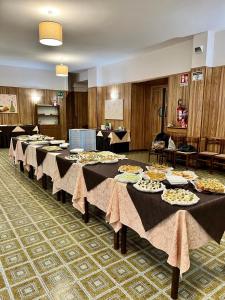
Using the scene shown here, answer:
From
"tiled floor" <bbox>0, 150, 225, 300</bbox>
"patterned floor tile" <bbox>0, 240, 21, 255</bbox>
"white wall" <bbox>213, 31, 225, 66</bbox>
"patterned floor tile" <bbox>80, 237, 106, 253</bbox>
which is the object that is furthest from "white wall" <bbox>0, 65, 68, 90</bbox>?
"patterned floor tile" <bbox>80, 237, 106, 253</bbox>

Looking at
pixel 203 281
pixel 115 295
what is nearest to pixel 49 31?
pixel 115 295

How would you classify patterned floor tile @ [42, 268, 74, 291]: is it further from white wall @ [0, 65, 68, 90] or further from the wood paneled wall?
white wall @ [0, 65, 68, 90]

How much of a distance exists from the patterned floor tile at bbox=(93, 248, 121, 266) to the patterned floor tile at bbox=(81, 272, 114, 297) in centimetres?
15

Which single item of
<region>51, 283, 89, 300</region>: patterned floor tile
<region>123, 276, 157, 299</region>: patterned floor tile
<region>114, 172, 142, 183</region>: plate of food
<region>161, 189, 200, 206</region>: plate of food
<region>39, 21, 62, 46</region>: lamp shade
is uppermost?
<region>39, 21, 62, 46</region>: lamp shade

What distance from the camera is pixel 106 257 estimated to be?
2.10 metres

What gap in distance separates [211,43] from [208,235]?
4.85m

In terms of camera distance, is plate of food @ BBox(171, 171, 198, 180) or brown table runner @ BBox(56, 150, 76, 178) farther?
brown table runner @ BBox(56, 150, 76, 178)

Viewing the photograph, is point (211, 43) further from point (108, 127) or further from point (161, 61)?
point (108, 127)

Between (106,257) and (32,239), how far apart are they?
2.82ft

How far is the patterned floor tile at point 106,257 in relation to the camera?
6.64 feet

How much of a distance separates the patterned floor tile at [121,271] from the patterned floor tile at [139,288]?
0.06 meters

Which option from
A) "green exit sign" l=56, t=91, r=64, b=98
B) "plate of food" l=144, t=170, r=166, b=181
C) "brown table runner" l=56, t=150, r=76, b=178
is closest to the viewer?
"plate of food" l=144, t=170, r=166, b=181

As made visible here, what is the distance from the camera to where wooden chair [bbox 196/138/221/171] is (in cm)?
508

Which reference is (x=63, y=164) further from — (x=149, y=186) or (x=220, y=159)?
(x=220, y=159)
